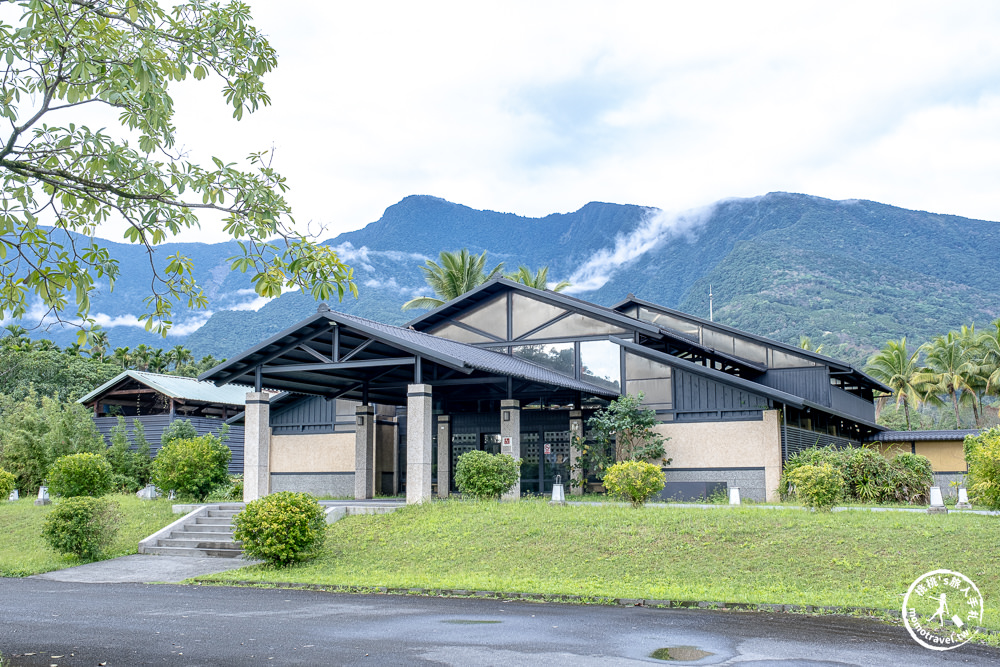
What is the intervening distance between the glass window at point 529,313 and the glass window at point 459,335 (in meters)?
1.04

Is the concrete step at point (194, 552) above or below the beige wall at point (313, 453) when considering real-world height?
below

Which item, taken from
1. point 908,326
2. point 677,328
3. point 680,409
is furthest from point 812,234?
point 680,409

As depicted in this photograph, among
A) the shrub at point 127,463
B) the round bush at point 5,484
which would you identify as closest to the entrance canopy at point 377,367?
the round bush at point 5,484

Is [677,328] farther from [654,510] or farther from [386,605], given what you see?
[386,605]

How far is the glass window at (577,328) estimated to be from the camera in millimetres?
26984

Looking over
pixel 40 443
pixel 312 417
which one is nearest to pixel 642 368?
pixel 312 417

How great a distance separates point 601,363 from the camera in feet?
87.4

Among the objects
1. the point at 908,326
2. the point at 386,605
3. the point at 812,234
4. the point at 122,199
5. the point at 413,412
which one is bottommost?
the point at 386,605

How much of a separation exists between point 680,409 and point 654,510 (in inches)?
261

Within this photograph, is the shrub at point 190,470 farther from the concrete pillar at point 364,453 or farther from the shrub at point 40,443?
the shrub at point 40,443

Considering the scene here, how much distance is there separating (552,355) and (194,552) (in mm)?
12247

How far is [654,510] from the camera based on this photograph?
18.7 meters

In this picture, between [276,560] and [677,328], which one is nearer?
[276,560]

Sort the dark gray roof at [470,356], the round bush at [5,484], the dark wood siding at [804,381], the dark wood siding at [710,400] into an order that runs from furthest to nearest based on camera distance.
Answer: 1. the dark wood siding at [804,381]
2. the round bush at [5,484]
3. the dark wood siding at [710,400]
4. the dark gray roof at [470,356]
